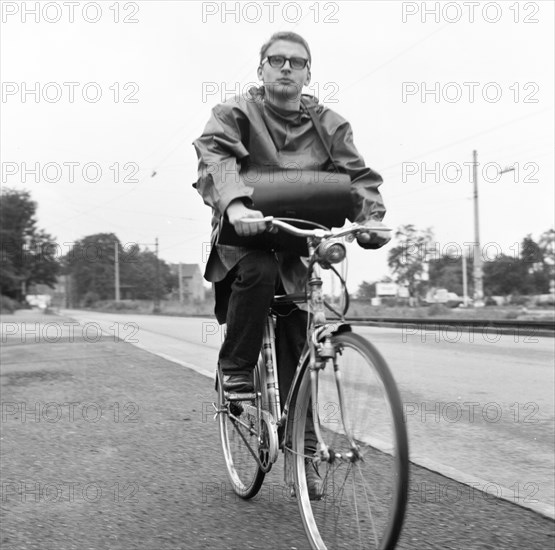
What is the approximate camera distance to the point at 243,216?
2.57 meters

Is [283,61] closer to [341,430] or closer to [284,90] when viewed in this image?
[284,90]

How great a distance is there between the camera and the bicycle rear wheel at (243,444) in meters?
3.15

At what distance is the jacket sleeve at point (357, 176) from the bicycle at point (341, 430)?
0.73 ft

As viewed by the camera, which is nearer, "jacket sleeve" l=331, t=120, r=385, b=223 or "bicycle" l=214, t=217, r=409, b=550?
"bicycle" l=214, t=217, r=409, b=550

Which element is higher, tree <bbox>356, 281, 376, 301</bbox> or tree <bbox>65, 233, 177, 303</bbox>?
tree <bbox>65, 233, 177, 303</bbox>

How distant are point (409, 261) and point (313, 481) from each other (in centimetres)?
4785

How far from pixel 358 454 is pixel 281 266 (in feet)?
3.24

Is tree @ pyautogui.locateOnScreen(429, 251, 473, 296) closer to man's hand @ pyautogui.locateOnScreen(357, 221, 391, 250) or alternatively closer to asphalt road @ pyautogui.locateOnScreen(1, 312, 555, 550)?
asphalt road @ pyautogui.locateOnScreen(1, 312, 555, 550)

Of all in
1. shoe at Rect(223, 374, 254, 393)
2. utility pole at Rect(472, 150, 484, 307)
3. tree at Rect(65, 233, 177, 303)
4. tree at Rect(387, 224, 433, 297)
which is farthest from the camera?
tree at Rect(65, 233, 177, 303)

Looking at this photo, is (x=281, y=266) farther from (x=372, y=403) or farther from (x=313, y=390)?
(x=372, y=403)

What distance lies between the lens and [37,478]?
3.76 meters

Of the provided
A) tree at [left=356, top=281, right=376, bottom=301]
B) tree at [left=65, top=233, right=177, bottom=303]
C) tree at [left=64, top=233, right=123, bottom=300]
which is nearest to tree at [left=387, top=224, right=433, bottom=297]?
tree at [left=356, top=281, right=376, bottom=301]

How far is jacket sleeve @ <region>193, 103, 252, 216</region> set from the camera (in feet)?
8.87

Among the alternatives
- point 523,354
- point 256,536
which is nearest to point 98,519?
point 256,536
